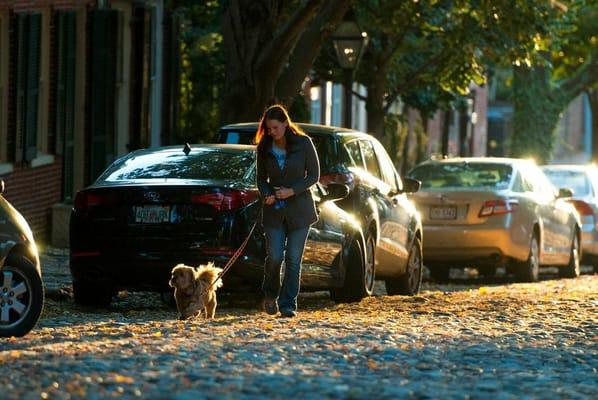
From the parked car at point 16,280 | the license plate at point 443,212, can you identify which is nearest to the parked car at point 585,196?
the license plate at point 443,212

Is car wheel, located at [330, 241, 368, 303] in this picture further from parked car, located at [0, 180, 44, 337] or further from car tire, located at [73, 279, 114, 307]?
parked car, located at [0, 180, 44, 337]

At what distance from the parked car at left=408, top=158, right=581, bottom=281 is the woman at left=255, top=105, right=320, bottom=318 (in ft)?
26.1

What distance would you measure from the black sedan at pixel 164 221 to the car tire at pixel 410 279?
3774 millimetres

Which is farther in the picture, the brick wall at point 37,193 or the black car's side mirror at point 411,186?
the brick wall at point 37,193

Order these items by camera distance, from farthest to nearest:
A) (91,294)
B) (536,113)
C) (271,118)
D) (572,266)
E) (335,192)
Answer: (536,113) < (572,266) < (335,192) < (91,294) < (271,118)

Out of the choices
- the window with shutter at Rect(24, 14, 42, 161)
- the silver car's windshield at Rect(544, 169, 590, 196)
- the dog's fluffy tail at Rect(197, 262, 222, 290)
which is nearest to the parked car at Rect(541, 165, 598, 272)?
the silver car's windshield at Rect(544, 169, 590, 196)

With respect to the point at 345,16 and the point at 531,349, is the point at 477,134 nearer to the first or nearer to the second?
the point at 345,16

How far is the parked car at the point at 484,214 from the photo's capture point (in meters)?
21.1

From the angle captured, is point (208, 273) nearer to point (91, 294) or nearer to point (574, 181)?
point (91, 294)

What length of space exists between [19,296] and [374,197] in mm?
6070

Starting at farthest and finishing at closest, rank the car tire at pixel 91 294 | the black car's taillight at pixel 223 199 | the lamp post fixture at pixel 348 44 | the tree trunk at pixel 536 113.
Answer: the tree trunk at pixel 536 113
the lamp post fixture at pixel 348 44
the car tire at pixel 91 294
the black car's taillight at pixel 223 199

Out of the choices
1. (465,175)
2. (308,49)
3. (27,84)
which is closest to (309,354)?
(27,84)

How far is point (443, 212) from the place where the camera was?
21.2 m

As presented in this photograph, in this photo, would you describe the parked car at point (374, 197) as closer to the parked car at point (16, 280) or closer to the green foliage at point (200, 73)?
the parked car at point (16, 280)
